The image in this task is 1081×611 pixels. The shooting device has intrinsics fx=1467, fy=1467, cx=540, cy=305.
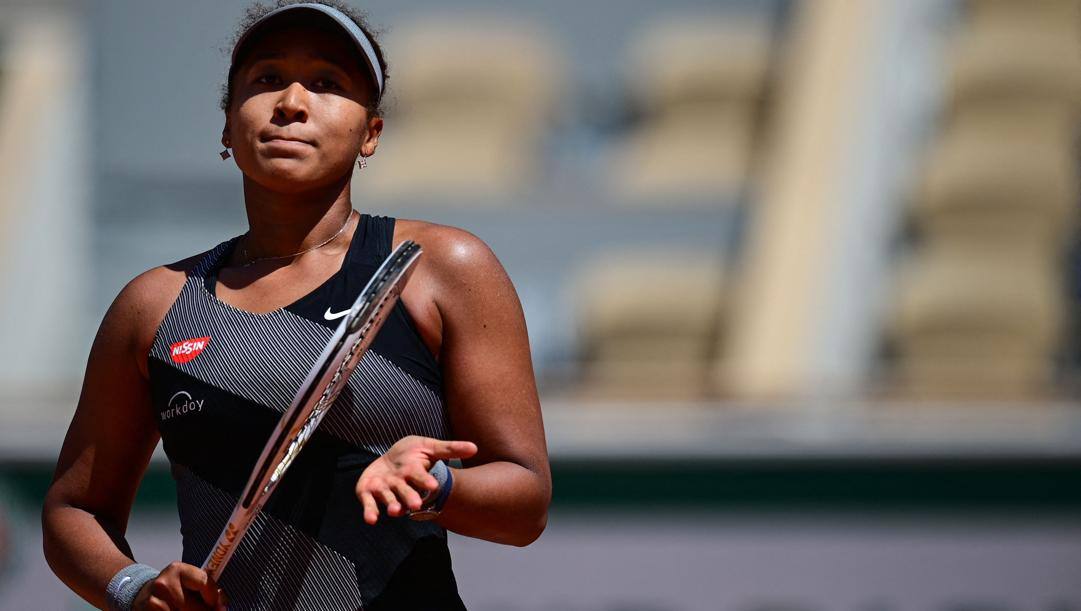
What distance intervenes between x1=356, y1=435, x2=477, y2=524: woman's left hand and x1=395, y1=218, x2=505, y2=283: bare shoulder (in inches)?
10.1

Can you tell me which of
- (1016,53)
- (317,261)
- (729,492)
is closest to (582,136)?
(1016,53)

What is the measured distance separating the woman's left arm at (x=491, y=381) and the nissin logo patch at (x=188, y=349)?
0.95 feet

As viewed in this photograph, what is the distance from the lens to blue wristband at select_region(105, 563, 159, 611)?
1.79 metres

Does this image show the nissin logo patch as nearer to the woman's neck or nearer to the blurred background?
the woman's neck

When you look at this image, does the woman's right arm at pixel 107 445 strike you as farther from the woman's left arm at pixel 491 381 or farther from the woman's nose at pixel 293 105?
the woman's left arm at pixel 491 381

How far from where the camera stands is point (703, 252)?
888 centimetres

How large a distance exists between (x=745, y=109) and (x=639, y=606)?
543 centimetres

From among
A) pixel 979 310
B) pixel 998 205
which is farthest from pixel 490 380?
pixel 998 205

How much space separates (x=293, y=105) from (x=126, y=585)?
0.63 m

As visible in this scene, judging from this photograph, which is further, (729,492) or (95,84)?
(95,84)

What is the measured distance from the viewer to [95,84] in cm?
922

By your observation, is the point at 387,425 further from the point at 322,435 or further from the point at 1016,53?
the point at 1016,53

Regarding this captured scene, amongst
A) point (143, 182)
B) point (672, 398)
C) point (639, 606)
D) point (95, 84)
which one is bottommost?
point (639, 606)

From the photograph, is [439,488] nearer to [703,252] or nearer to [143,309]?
[143,309]
